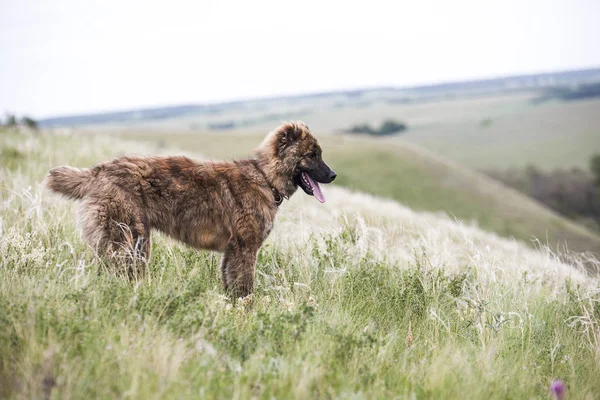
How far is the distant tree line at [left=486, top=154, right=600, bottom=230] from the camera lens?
6315cm

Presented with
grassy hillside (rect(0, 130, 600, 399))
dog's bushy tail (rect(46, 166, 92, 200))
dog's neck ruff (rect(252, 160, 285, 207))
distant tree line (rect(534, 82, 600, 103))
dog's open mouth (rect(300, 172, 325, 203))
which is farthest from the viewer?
distant tree line (rect(534, 82, 600, 103))

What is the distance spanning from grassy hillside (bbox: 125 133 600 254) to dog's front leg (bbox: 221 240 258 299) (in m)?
35.8

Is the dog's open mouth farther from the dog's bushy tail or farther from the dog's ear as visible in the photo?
the dog's bushy tail

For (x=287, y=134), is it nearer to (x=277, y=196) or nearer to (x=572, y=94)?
(x=277, y=196)

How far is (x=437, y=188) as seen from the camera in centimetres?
5119

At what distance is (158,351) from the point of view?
3.44 metres

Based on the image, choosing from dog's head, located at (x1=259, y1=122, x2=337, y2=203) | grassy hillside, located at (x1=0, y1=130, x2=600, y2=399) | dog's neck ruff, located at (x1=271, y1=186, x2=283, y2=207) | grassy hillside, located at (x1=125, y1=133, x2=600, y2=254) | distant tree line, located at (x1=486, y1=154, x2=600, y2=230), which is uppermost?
dog's head, located at (x1=259, y1=122, x2=337, y2=203)

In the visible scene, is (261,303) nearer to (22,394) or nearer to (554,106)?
(22,394)

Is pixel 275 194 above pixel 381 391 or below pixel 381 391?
above

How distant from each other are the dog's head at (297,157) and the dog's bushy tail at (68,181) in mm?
2041

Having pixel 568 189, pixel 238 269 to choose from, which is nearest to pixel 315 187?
pixel 238 269

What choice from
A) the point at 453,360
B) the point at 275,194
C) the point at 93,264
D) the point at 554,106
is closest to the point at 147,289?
the point at 93,264

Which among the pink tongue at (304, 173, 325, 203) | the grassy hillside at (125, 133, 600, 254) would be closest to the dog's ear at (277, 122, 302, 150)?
the pink tongue at (304, 173, 325, 203)

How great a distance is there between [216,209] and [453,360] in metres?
2.74
